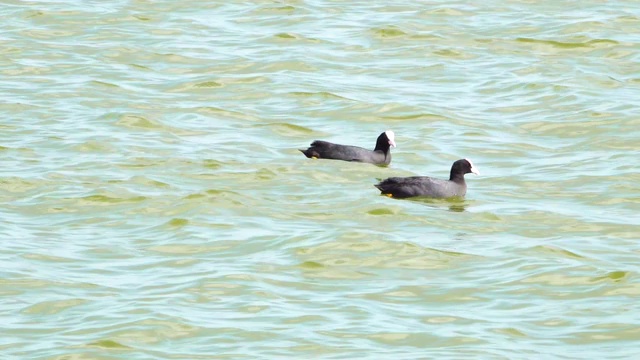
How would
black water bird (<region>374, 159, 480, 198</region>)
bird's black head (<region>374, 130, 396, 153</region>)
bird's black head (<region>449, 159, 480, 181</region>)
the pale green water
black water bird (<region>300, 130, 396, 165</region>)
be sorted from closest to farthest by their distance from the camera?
1. the pale green water
2. black water bird (<region>374, 159, 480, 198</region>)
3. bird's black head (<region>449, 159, 480, 181</region>)
4. black water bird (<region>300, 130, 396, 165</region>)
5. bird's black head (<region>374, 130, 396, 153</region>)

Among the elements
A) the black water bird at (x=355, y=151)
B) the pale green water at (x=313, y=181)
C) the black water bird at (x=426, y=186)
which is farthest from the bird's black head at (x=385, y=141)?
the black water bird at (x=426, y=186)

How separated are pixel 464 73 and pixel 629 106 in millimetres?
2963

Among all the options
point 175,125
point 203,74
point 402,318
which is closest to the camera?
point 402,318

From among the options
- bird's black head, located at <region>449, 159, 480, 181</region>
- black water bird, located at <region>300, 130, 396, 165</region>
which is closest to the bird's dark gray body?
bird's black head, located at <region>449, 159, 480, 181</region>

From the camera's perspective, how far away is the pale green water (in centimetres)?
1326

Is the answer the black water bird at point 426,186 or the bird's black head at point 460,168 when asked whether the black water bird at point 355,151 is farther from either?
the bird's black head at point 460,168

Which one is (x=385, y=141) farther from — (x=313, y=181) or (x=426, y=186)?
(x=426, y=186)

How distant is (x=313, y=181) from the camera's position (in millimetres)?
18500

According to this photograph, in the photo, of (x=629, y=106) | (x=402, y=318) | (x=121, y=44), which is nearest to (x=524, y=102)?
(x=629, y=106)

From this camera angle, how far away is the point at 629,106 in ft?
72.1

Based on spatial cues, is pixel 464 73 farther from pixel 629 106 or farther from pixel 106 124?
pixel 106 124

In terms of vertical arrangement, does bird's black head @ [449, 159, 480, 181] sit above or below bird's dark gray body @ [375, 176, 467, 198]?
above

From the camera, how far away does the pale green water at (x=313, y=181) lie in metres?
13.3

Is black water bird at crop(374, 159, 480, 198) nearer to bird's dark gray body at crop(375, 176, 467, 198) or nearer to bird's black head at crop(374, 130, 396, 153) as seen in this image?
bird's dark gray body at crop(375, 176, 467, 198)
